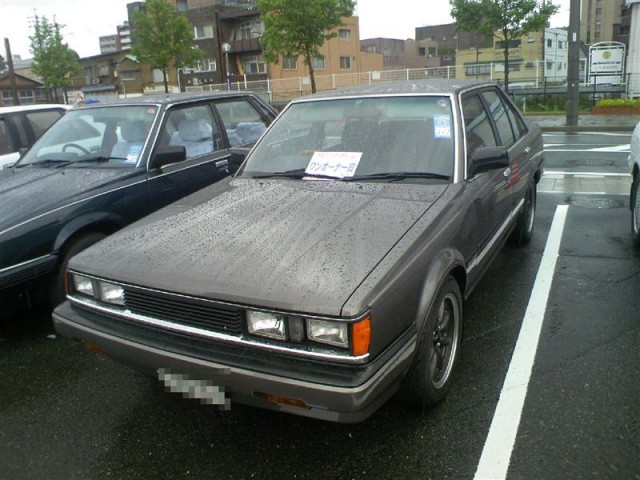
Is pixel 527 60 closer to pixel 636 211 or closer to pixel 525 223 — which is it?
pixel 636 211

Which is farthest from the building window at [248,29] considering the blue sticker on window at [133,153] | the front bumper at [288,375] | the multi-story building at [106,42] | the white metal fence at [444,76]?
the multi-story building at [106,42]

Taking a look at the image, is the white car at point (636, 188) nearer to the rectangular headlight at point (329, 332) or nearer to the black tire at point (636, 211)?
the black tire at point (636, 211)

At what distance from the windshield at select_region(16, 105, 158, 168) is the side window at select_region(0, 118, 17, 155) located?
5.85 ft

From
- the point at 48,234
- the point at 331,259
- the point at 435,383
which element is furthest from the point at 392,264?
the point at 48,234

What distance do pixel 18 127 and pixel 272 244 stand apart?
5.75 meters

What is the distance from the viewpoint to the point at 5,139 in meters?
6.87

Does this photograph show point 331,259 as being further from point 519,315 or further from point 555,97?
point 555,97

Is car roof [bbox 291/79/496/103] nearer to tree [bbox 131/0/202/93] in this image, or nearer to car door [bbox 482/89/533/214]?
car door [bbox 482/89/533/214]

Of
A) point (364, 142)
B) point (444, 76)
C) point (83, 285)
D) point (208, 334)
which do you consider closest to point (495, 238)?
point (364, 142)

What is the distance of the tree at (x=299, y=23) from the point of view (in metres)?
25.3

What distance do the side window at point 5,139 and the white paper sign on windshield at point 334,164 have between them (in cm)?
491

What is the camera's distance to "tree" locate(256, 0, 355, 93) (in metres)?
25.3

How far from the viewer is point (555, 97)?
2330 cm

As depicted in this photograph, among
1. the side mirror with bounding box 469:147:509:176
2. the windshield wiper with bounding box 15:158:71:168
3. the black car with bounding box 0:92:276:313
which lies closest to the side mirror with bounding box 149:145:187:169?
the black car with bounding box 0:92:276:313
